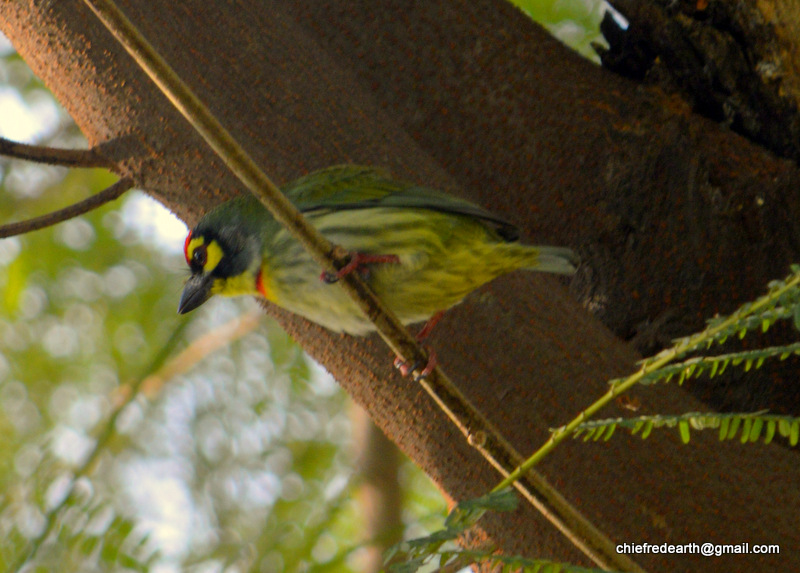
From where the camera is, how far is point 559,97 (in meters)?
2.99

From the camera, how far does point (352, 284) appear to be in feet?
6.44

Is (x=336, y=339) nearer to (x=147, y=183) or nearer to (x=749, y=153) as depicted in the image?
(x=147, y=183)

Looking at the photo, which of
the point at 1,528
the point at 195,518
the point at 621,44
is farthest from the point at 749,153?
the point at 195,518

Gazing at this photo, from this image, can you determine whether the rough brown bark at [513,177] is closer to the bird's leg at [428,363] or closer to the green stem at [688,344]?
the bird's leg at [428,363]

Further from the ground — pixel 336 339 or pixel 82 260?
pixel 82 260

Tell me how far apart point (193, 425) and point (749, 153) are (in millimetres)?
3443

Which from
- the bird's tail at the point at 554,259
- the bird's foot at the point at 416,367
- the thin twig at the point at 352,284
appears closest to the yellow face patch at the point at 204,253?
the bird's foot at the point at 416,367

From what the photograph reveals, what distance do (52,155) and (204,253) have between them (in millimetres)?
568

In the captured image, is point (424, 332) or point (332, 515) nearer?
point (424, 332)

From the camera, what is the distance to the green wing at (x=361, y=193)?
8.45 ft

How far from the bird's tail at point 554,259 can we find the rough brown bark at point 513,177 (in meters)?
→ 0.12

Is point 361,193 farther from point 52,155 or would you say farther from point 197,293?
point 52,155

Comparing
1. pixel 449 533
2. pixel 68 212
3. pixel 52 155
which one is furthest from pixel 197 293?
pixel 449 533

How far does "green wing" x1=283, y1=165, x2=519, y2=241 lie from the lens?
2576mm
